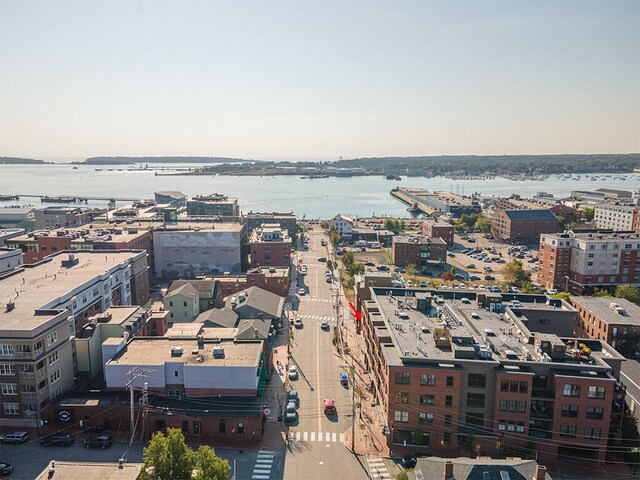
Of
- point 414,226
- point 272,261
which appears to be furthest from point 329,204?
point 272,261

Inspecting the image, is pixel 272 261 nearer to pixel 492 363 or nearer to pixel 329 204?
pixel 492 363

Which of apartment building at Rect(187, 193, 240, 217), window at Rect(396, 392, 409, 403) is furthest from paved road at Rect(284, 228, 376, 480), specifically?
apartment building at Rect(187, 193, 240, 217)

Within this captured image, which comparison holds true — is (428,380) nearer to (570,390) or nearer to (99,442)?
(570,390)

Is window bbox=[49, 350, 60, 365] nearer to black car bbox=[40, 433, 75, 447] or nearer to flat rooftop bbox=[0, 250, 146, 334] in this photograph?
flat rooftop bbox=[0, 250, 146, 334]

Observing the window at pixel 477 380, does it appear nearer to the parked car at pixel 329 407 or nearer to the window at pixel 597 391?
the window at pixel 597 391

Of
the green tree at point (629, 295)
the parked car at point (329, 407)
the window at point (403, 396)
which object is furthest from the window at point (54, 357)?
the green tree at point (629, 295)

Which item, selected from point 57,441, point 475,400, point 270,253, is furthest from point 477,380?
point 270,253

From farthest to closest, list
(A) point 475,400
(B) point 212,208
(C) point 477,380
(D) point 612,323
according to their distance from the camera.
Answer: (B) point 212,208
(D) point 612,323
(A) point 475,400
(C) point 477,380
